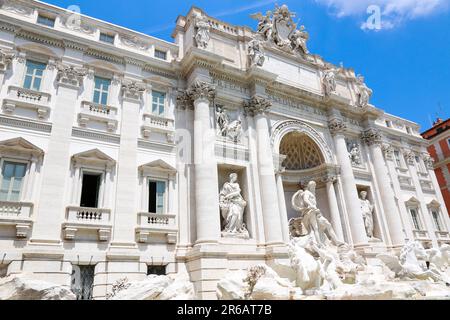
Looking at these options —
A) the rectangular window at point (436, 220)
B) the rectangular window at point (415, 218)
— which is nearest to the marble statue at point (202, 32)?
the rectangular window at point (415, 218)

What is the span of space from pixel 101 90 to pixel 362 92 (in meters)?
18.1

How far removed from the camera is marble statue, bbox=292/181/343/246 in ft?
52.3

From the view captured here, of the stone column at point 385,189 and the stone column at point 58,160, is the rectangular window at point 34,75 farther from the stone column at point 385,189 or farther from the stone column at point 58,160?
the stone column at point 385,189

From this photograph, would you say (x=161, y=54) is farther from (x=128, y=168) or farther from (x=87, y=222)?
(x=87, y=222)

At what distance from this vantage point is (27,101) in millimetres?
11914

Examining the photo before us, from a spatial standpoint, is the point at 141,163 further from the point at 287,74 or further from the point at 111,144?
the point at 287,74

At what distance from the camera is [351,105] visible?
827 inches

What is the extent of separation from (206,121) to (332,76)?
1066 centimetres

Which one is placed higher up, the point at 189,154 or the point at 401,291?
the point at 189,154

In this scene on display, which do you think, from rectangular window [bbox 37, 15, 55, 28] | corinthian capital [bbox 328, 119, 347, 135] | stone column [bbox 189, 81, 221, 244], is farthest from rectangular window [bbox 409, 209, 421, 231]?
rectangular window [bbox 37, 15, 55, 28]

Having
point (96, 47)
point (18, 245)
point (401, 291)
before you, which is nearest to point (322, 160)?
point (401, 291)

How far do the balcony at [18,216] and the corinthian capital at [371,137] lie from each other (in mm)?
20077

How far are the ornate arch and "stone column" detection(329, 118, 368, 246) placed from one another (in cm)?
82

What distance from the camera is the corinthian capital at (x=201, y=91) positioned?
1469 cm
